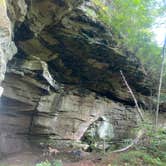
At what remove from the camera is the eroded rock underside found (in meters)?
9.08

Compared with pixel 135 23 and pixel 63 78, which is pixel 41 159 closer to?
pixel 63 78

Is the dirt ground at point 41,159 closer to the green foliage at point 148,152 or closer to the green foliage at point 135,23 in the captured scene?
the green foliage at point 148,152

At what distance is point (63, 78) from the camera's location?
11.7 meters

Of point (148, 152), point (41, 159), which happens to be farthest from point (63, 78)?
point (148, 152)

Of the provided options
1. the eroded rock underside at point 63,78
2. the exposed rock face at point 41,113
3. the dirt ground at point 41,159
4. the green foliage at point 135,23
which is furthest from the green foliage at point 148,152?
the green foliage at point 135,23

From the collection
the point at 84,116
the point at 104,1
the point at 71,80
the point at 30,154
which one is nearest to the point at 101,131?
the point at 84,116

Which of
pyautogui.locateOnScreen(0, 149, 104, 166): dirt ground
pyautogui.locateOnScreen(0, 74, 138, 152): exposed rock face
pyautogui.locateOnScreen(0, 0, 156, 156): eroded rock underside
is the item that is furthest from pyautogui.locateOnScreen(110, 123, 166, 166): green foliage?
pyautogui.locateOnScreen(0, 74, 138, 152): exposed rock face

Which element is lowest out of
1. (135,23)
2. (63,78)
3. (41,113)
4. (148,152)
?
(148,152)

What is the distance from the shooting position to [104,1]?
11.2 m

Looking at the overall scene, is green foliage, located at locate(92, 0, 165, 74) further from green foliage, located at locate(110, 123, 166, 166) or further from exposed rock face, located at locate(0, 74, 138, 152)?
green foliage, located at locate(110, 123, 166, 166)

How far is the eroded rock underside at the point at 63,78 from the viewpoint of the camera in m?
9.08

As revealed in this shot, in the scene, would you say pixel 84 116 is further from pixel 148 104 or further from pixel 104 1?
pixel 104 1

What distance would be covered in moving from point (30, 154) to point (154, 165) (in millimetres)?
4393

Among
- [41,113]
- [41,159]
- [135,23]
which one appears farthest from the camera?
[135,23]
